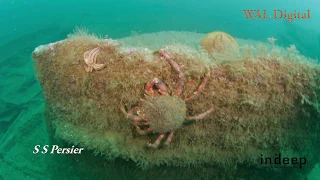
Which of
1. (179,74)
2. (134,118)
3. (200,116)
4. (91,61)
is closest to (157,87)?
(179,74)

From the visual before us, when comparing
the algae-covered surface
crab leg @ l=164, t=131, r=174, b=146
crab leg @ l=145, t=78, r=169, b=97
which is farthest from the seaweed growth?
crab leg @ l=164, t=131, r=174, b=146

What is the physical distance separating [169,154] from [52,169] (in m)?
3.72

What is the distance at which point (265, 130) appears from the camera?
4.02 metres

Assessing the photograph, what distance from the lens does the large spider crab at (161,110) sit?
3314mm

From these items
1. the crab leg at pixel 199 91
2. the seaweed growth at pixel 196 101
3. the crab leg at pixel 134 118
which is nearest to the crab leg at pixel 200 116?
the seaweed growth at pixel 196 101

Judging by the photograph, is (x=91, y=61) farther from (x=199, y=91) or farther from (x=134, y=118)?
(x=199, y=91)

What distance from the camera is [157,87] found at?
3.64m

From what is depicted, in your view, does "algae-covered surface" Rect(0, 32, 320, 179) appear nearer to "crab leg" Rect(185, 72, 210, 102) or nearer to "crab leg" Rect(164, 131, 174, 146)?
"crab leg" Rect(185, 72, 210, 102)

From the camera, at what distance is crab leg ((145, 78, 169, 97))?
3592mm

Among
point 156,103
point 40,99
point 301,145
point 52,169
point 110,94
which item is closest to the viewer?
point 156,103

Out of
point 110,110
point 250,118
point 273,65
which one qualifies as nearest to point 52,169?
point 110,110

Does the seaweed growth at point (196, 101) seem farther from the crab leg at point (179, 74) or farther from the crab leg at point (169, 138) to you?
the crab leg at point (169, 138)

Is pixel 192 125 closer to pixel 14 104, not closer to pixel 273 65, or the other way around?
pixel 273 65

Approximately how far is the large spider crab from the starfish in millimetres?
839
